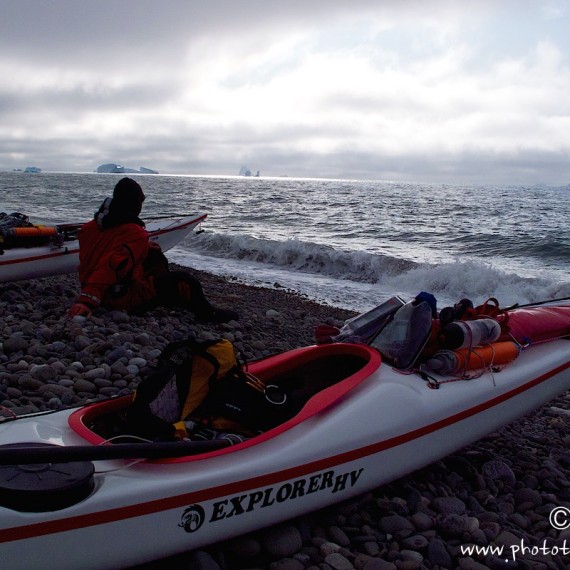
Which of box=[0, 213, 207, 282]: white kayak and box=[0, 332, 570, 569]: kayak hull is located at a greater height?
box=[0, 213, 207, 282]: white kayak

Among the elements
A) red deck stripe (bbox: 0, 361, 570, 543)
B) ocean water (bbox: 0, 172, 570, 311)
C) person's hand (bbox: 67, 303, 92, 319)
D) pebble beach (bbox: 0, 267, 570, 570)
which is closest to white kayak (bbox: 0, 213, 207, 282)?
pebble beach (bbox: 0, 267, 570, 570)

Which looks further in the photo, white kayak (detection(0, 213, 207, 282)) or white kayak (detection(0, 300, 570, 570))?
white kayak (detection(0, 213, 207, 282))

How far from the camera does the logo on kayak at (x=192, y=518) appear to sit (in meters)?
2.54

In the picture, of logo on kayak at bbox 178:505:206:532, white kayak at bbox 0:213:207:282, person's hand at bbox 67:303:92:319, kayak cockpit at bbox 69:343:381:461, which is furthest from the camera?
white kayak at bbox 0:213:207:282

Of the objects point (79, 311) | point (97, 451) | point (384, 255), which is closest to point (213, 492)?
point (97, 451)

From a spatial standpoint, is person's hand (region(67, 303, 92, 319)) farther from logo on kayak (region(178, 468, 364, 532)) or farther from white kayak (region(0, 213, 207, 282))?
logo on kayak (region(178, 468, 364, 532))

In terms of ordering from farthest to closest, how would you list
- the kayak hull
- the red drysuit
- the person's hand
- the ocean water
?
1. the ocean water
2. the red drysuit
3. the person's hand
4. the kayak hull

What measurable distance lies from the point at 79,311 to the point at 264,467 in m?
4.00

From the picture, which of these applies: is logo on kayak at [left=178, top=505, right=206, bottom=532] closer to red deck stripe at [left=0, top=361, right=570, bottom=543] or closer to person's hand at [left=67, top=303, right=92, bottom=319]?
red deck stripe at [left=0, top=361, right=570, bottom=543]

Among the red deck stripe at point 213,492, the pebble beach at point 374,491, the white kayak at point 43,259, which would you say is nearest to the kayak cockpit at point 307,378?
the red deck stripe at point 213,492

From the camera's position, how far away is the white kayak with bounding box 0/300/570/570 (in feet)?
7.44

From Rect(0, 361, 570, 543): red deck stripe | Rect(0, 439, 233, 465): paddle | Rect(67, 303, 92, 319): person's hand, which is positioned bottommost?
Rect(0, 361, 570, 543): red deck stripe

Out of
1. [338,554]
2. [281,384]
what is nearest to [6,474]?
[338,554]

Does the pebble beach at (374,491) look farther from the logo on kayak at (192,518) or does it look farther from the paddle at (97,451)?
the paddle at (97,451)
